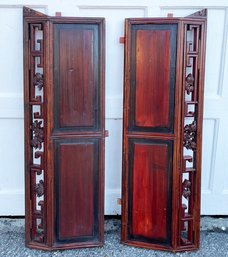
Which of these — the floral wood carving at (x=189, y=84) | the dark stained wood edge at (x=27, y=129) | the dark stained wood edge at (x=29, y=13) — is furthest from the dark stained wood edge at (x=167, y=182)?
the dark stained wood edge at (x=29, y=13)

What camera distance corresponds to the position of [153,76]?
7.27 ft

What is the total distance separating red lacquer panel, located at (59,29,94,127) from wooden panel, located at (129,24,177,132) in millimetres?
265

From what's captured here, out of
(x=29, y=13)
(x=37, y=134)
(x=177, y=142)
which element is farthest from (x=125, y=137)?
(x=29, y=13)

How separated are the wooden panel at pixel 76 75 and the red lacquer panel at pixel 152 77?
266 millimetres

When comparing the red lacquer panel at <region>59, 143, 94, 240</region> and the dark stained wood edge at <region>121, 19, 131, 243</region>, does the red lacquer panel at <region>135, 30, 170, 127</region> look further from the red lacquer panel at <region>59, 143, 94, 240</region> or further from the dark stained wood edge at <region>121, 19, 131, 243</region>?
the red lacquer panel at <region>59, 143, 94, 240</region>

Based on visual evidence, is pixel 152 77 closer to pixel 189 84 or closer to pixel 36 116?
pixel 189 84

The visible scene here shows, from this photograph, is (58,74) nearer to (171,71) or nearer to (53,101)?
(53,101)

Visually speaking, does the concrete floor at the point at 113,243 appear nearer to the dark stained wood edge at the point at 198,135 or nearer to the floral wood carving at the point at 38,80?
the dark stained wood edge at the point at 198,135

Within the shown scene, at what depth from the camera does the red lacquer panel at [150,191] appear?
229 centimetres

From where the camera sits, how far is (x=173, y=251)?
2346 mm

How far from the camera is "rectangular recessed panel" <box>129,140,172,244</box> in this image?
2.28 meters

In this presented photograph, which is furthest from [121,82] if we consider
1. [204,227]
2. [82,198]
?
[204,227]

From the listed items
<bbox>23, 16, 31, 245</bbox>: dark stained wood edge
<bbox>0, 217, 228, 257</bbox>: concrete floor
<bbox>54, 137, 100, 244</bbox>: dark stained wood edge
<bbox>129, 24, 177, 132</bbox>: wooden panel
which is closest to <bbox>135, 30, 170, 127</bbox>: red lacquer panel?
<bbox>129, 24, 177, 132</bbox>: wooden panel

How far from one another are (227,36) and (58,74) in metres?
1.15
